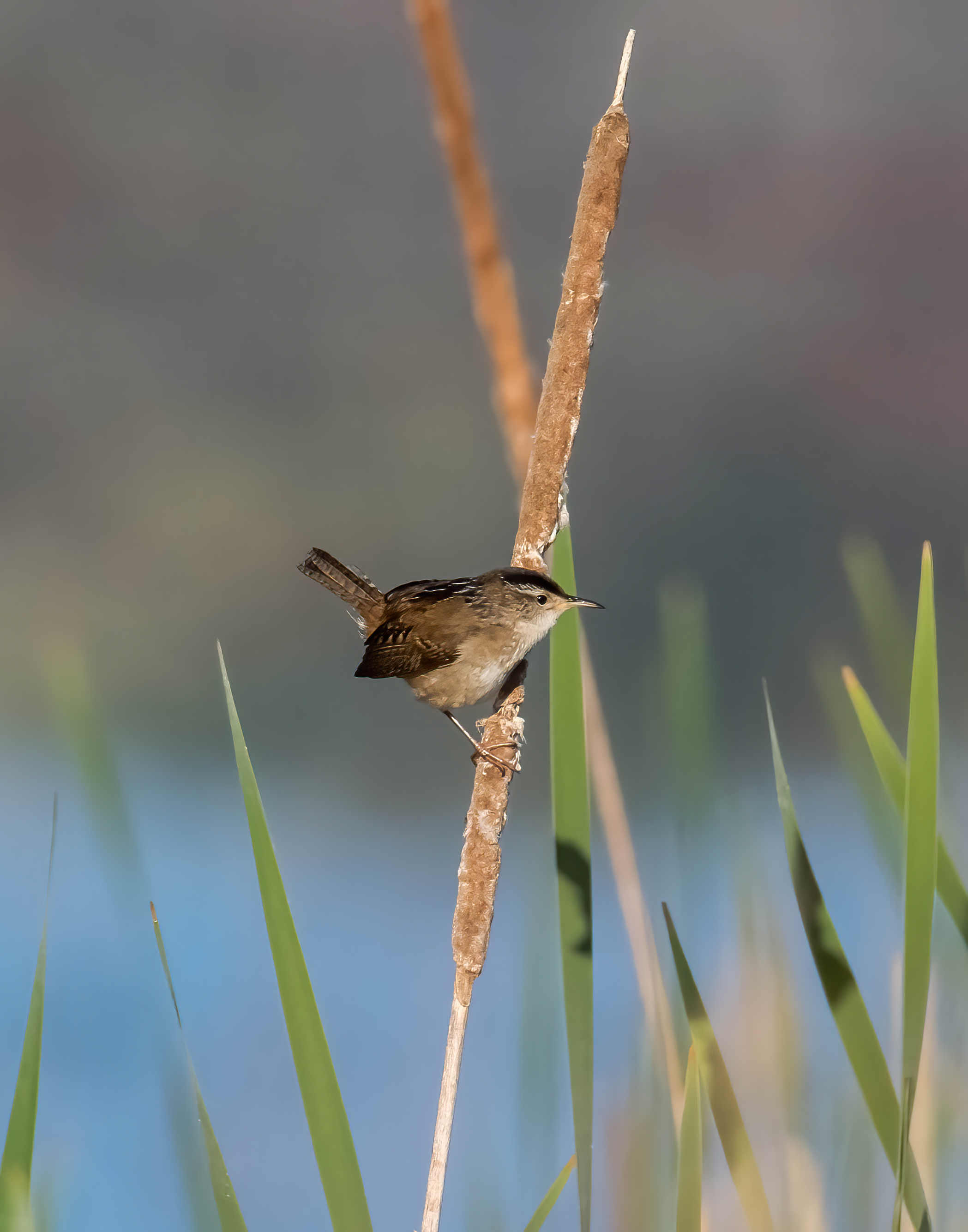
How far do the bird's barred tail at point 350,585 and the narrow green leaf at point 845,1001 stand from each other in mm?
864

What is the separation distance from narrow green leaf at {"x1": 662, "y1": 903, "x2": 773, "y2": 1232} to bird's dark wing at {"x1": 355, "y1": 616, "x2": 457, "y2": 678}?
0.63 meters

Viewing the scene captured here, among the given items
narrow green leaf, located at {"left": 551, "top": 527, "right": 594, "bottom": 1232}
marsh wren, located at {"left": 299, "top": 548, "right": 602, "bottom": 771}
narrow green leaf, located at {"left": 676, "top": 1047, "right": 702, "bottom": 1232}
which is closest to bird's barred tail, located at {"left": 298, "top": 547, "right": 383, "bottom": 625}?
marsh wren, located at {"left": 299, "top": 548, "right": 602, "bottom": 771}

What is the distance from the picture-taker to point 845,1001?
0.85 meters

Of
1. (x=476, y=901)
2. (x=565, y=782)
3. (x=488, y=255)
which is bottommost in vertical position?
(x=476, y=901)

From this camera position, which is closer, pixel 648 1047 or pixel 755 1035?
pixel 648 1047

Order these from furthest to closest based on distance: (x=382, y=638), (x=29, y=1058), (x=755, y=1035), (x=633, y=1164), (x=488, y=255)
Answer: (x=382, y=638) < (x=488, y=255) < (x=755, y=1035) < (x=633, y=1164) < (x=29, y=1058)

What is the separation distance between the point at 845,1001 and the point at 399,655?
2.70ft

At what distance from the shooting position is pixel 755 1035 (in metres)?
1.18

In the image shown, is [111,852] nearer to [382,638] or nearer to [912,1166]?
[382,638]

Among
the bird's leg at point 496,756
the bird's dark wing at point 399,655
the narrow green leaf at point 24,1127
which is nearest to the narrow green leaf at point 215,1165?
the narrow green leaf at point 24,1127

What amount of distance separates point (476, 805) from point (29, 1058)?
1.39 feet

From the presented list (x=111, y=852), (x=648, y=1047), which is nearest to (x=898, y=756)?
(x=648, y=1047)

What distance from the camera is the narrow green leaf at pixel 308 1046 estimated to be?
2.35 feet

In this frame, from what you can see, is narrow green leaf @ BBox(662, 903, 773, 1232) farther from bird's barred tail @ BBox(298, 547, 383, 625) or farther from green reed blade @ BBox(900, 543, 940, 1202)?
bird's barred tail @ BBox(298, 547, 383, 625)
